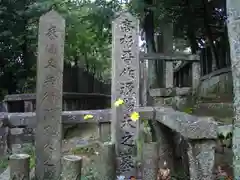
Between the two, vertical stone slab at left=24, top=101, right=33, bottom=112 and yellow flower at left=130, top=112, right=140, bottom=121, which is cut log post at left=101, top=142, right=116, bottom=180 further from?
vertical stone slab at left=24, top=101, right=33, bottom=112

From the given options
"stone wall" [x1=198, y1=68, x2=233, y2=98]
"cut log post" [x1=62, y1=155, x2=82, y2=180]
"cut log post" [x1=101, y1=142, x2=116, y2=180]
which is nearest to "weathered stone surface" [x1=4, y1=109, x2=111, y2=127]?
"cut log post" [x1=101, y1=142, x2=116, y2=180]

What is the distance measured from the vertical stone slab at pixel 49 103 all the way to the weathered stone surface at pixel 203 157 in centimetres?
183

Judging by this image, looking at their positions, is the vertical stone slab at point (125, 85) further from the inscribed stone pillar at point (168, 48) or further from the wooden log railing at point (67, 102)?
the inscribed stone pillar at point (168, 48)

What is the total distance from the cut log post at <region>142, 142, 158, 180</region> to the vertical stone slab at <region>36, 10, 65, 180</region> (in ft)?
3.97

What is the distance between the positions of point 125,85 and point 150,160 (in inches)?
45.1

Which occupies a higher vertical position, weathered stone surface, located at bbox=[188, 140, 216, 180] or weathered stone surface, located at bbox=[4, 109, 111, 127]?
weathered stone surface, located at bbox=[4, 109, 111, 127]

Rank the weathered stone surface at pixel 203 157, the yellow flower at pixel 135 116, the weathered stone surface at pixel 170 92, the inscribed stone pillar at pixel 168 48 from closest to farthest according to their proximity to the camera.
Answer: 1. the weathered stone surface at pixel 203 157
2. the yellow flower at pixel 135 116
3. the weathered stone surface at pixel 170 92
4. the inscribed stone pillar at pixel 168 48

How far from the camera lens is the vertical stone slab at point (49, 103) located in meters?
3.57

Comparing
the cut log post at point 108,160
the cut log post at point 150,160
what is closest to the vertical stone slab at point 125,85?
the cut log post at point 108,160

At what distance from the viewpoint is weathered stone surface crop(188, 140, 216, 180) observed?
247 cm

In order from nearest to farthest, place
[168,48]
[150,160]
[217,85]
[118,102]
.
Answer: [150,160], [118,102], [217,85], [168,48]

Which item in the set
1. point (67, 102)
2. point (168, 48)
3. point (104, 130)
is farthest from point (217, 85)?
point (67, 102)

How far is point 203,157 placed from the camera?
249cm

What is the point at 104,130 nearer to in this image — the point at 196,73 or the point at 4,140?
the point at 4,140
